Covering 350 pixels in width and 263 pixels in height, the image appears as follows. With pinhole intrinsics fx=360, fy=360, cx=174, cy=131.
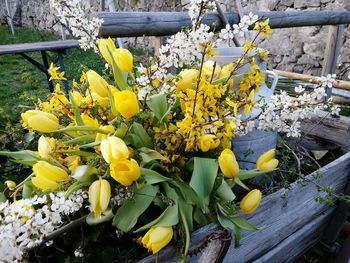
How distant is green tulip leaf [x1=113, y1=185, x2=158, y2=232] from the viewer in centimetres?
71

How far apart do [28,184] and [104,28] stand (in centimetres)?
72

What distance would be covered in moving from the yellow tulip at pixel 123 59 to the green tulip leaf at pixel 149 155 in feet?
0.60

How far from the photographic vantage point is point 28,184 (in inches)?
32.3

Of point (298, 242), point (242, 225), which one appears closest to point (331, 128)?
point (298, 242)

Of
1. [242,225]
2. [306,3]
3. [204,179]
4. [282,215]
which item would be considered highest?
[306,3]

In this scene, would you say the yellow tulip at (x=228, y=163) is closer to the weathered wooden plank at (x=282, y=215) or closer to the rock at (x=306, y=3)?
the weathered wooden plank at (x=282, y=215)

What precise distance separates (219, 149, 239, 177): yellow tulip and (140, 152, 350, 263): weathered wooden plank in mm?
139

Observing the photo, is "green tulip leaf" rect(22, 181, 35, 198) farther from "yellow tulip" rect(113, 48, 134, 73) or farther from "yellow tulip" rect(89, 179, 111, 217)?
"yellow tulip" rect(113, 48, 134, 73)

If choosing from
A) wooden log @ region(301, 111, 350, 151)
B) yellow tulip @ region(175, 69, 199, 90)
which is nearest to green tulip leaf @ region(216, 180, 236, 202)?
yellow tulip @ region(175, 69, 199, 90)

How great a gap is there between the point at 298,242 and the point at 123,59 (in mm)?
A: 913

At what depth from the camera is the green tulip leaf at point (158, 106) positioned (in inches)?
31.4

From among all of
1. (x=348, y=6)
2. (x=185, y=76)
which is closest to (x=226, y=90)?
(x=185, y=76)

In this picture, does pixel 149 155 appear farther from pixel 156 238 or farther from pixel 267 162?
pixel 267 162

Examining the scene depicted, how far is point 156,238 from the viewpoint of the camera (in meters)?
0.68
